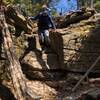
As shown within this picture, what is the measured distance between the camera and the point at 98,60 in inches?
717

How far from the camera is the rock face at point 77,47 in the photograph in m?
18.5

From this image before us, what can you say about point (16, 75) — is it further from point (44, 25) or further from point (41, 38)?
point (44, 25)

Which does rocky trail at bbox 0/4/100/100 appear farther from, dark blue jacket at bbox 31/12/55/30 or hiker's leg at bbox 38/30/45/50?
dark blue jacket at bbox 31/12/55/30

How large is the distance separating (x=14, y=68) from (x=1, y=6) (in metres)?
4.00

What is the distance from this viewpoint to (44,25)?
1917 cm

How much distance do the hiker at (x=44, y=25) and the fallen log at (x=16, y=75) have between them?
2.07 meters

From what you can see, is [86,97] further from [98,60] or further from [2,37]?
[2,37]

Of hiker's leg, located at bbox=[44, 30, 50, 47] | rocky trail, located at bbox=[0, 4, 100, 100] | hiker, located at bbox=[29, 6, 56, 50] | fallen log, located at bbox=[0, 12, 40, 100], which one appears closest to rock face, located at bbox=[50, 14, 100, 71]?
rocky trail, located at bbox=[0, 4, 100, 100]

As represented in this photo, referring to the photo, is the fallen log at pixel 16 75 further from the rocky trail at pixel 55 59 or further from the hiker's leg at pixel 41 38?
the hiker's leg at pixel 41 38

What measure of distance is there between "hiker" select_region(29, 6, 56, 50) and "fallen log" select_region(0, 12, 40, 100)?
207 centimetres

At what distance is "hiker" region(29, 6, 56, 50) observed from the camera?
1902cm

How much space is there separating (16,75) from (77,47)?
13.4 ft

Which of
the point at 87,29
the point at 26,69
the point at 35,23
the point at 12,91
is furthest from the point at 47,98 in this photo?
the point at 35,23

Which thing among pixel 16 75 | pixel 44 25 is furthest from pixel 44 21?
pixel 16 75
